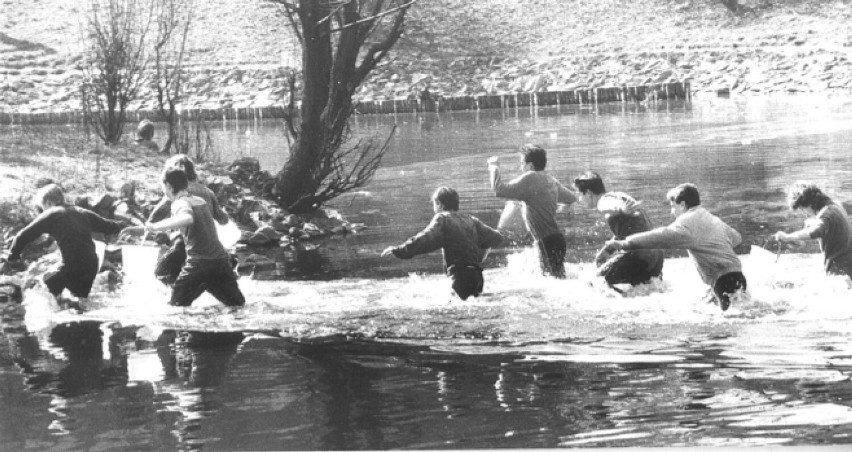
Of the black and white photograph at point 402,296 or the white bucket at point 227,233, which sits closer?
the black and white photograph at point 402,296

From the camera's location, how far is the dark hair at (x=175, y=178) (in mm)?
8102

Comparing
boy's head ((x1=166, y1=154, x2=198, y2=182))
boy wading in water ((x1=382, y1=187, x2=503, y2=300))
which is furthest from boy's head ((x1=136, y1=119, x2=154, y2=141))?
boy wading in water ((x1=382, y1=187, x2=503, y2=300))

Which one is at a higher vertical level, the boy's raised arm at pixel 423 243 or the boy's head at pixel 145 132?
the boy's head at pixel 145 132

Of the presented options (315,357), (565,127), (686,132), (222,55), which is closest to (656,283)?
(315,357)

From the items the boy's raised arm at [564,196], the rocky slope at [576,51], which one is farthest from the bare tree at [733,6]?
the boy's raised arm at [564,196]

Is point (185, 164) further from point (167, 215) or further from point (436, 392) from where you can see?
point (436, 392)

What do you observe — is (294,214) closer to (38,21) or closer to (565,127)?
(38,21)

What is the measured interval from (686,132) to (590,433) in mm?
19215

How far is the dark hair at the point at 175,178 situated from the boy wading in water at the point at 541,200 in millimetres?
2093

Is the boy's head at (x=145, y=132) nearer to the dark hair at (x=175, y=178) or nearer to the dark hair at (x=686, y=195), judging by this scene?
the dark hair at (x=175, y=178)

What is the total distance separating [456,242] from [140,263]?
2.38 meters

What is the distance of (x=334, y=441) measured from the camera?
17.7 ft

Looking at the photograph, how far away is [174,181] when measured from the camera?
Result: 8117mm

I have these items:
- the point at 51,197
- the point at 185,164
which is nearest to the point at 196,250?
the point at 185,164
